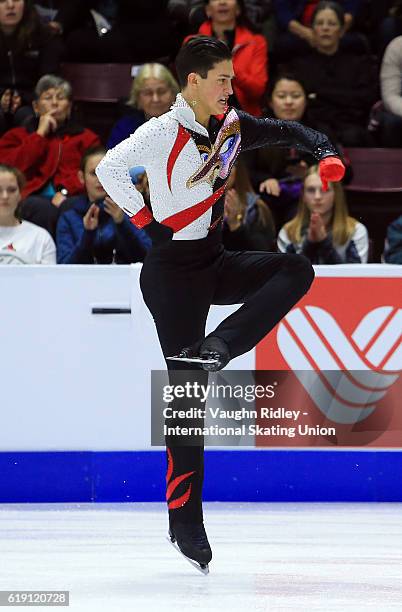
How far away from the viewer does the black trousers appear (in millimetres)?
4801

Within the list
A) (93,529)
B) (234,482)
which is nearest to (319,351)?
(234,482)

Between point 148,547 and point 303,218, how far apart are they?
2482mm

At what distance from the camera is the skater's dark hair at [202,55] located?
15.6 feet

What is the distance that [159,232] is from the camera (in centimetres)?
488

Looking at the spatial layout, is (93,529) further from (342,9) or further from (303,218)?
(342,9)

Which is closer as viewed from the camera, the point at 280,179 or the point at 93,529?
the point at 93,529

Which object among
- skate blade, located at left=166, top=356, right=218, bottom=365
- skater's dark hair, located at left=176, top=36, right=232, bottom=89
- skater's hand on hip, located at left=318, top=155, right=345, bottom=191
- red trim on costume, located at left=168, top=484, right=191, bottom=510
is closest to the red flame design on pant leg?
red trim on costume, located at left=168, top=484, right=191, bottom=510

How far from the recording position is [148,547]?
18.2 ft

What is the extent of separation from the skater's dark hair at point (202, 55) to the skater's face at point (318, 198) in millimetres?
2673

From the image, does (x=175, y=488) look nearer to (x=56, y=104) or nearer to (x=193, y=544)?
(x=193, y=544)

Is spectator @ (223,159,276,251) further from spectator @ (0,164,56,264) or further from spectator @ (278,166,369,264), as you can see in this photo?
spectator @ (0,164,56,264)

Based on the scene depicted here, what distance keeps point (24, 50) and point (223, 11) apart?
1.39 metres

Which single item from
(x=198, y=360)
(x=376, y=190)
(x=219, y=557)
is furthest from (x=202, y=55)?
(x=376, y=190)

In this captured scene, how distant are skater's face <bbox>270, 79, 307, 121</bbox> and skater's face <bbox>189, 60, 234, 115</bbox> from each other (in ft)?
11.0
